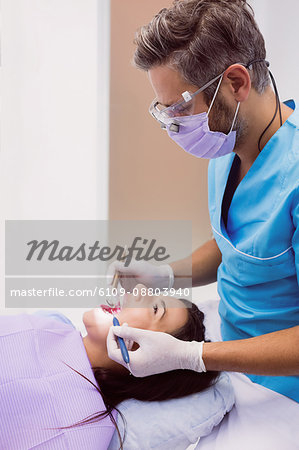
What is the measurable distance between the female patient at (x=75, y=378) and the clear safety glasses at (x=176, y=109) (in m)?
0.59

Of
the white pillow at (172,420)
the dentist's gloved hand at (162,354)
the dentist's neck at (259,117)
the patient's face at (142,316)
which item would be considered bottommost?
the white pillow at (172,420)

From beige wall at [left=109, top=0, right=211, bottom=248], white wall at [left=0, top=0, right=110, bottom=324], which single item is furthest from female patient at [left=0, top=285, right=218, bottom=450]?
beige wall at [left=109, top=0, right=211, bottom=248]

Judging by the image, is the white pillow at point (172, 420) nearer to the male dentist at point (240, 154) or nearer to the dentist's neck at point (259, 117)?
the male dentist at point (240, 154)

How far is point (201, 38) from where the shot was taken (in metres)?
1.08

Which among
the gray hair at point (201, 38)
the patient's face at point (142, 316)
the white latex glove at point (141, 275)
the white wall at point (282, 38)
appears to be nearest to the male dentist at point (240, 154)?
the gray hair at point (201, 38)

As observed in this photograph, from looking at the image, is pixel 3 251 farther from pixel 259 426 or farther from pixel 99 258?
pixel 259 426

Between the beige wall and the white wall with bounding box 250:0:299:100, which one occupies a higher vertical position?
the white wall with bounding box 250:0:299:100

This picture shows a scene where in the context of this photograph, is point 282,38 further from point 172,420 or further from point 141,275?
point 172,420

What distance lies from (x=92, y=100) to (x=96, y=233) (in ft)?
2.48

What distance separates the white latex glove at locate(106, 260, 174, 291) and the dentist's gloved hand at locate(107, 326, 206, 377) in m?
0.40

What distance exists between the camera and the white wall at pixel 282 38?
2111mm

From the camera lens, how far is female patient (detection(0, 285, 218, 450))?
111 cm

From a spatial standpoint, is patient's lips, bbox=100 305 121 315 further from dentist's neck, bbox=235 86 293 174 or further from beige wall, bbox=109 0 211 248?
beige wall, bbox=109 0 211 248

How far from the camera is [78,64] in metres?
2.30
